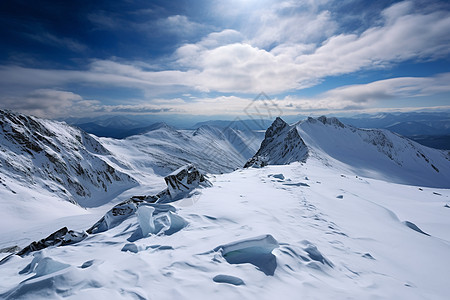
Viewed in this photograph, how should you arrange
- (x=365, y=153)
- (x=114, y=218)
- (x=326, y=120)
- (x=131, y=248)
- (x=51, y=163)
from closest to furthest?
(x=131, y=248), (x=114, y=218), (x=51, y=163), (x=365, y=153), (x=326, y=120)

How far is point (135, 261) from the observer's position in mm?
5820

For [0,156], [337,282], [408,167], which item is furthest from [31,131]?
[408,167]

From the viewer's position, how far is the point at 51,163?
75.2m

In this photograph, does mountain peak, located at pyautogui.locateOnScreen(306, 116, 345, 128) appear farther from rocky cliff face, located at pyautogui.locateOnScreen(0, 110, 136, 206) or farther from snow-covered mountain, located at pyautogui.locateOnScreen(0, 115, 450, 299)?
snow-covered mountain, located at pyautogui.locateOnScreen(0, 115, 450, 299)

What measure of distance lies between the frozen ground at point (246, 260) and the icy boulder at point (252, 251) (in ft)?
0.10

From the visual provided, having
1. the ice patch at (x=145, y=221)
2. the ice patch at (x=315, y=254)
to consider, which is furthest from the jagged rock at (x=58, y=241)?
the ice patch at (x=315, y=254)

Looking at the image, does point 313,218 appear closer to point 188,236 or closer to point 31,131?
point 188,236

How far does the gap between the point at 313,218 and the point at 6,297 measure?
1114 centimetres

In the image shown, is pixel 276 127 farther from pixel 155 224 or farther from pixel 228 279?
pixel 228 279

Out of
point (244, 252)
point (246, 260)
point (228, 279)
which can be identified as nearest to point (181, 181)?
point (244, 252)

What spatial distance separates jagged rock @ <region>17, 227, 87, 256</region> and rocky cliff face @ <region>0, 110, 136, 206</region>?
5517 cm

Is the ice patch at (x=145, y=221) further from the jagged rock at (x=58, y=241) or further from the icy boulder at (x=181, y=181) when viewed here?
the icy boulder at (x=181, y=181)

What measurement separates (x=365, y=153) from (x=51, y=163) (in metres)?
132

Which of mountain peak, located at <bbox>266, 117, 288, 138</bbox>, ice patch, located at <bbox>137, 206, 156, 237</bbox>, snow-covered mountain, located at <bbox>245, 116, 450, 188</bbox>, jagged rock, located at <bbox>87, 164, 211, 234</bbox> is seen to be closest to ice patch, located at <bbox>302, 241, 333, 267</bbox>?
ice patch, located at <bbox>137, 206, 156, 237</bbox>
